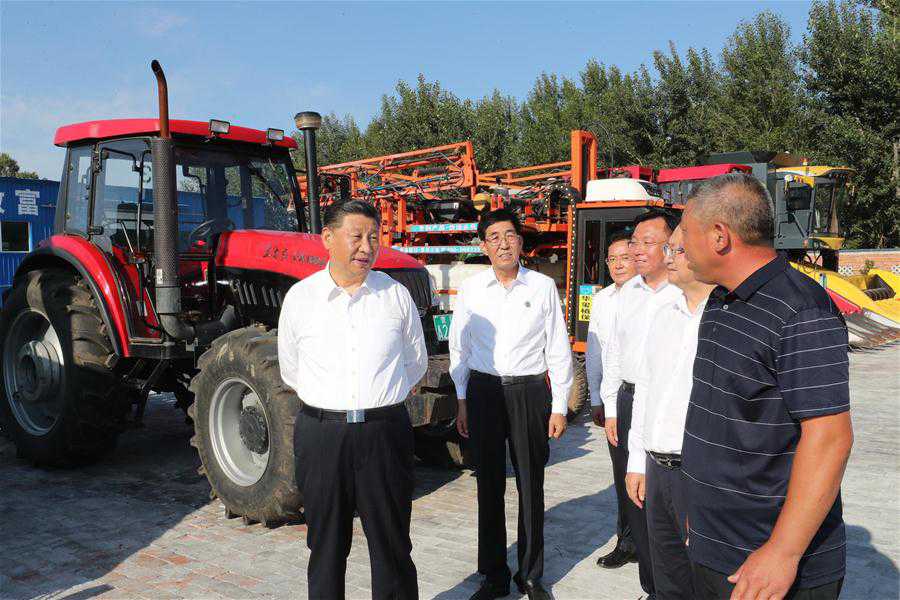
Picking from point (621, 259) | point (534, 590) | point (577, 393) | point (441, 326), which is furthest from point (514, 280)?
point (577, 393)

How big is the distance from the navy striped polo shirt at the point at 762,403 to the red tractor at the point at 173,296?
272 cm

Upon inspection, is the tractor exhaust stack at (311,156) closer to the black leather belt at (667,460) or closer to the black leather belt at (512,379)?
the black leather belt at (512,379)

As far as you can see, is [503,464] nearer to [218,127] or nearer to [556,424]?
→ [556,424]

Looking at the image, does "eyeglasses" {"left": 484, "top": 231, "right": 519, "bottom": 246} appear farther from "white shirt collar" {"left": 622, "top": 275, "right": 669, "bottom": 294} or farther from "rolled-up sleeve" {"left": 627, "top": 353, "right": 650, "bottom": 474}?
"rolled-up sleeve" {"left": 627, "top": 353, "right": 650, "bottom": 474}

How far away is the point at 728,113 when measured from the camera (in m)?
25.1

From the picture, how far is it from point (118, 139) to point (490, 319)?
11.0 ft

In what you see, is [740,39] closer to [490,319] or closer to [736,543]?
[490,319]

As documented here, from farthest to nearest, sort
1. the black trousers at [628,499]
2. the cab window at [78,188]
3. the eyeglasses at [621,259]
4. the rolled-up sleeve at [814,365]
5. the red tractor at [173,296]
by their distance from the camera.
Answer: the cab window at [78,188]
the red tractor at [173,296]
the eyeglasses at [621,259]
the black trousers at [628,499]
the rolled-up sleeve at [814,365]

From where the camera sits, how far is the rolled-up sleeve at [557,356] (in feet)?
11.9

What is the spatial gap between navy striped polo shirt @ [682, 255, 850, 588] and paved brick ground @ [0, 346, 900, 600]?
1971 mm

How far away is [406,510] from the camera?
2863 millimetres

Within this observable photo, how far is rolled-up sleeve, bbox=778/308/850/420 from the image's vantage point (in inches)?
63.6

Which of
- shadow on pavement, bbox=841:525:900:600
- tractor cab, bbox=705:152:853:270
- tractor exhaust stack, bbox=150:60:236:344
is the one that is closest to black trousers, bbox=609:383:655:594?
shadow on pavement, bbox=841:525:900:600

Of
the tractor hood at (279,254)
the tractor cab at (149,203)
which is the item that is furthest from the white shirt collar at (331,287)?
the tractor cab at (149,203)
